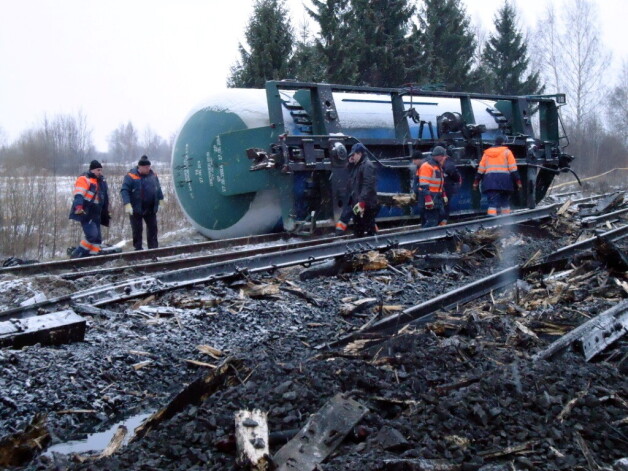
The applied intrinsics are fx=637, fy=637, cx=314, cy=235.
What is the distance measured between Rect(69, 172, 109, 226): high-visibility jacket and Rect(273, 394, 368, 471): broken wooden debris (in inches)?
332

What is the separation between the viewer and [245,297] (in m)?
5.88

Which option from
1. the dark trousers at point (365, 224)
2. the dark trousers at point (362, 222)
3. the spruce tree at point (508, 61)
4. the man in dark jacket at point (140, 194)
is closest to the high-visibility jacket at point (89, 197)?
the man in dark jacket at point (140, 194)

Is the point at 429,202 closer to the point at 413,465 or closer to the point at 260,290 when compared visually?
the point at 260,290

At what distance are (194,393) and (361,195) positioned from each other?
6554mm

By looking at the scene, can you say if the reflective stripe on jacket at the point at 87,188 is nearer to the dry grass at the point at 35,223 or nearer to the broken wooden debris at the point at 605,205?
the dry grass at the point at 35,223

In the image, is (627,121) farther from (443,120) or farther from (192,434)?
(192,434)

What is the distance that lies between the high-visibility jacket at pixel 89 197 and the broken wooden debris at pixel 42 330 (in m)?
6.14

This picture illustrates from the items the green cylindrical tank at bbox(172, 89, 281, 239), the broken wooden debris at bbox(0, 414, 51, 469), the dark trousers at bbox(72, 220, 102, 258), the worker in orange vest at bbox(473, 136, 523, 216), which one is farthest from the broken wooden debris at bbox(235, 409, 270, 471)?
the worker in orange vest at bbox(473, 136, 523, 216)

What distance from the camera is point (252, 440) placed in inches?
102

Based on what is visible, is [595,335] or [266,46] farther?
[266,46]

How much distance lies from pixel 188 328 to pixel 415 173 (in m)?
7.27

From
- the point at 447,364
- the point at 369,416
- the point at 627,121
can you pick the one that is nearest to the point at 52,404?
the point at 369,416

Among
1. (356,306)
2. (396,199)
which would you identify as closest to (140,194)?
(396,199)

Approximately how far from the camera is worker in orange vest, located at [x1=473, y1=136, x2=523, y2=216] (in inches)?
465
